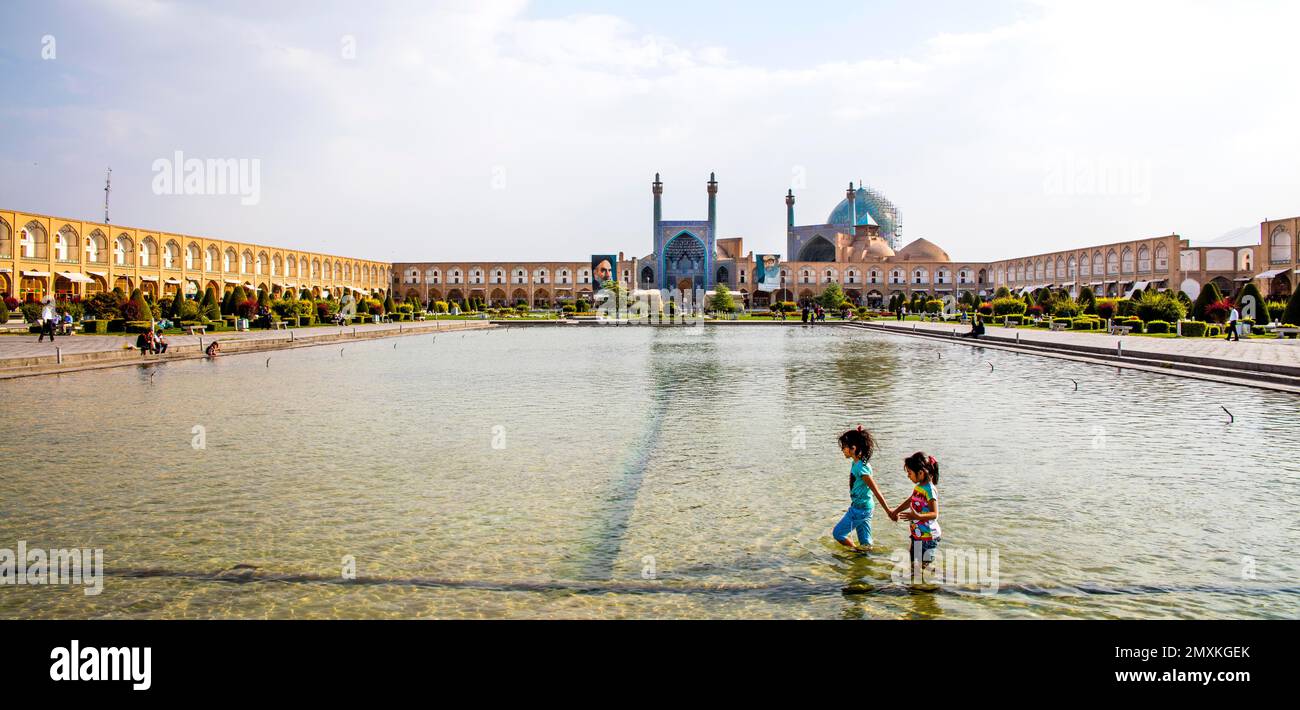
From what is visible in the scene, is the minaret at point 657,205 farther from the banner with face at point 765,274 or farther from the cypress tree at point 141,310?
the cypress tree at point 141,310

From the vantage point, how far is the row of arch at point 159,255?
114ft

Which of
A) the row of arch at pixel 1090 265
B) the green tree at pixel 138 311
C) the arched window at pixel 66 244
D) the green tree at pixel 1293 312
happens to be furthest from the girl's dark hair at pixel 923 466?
the row of arch at pixel 1090 265

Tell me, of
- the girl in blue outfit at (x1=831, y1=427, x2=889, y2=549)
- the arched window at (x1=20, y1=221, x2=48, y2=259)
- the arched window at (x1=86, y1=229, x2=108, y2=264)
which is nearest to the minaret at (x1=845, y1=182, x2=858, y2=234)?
the arched window at (x1=86, y1=229, x2=108, y2=264)

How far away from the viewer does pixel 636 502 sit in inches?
183

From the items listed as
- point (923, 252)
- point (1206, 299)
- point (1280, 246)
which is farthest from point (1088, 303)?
point (923, 252)

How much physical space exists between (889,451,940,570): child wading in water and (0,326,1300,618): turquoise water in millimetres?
155

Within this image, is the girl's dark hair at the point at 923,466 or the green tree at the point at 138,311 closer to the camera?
the girl's dark hair at the point at 923,466

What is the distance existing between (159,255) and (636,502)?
45156mm

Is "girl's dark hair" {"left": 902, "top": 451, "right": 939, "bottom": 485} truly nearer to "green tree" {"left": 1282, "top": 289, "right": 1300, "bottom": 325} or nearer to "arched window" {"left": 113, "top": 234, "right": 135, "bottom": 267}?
"green tree" {"left": 1282, "top": 289, "right": 1300, "bottom": 325}

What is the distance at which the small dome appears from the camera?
73062 millimetres

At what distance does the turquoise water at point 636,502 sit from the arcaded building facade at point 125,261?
30023 mm

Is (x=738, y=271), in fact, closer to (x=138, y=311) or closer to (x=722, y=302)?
(x=722, y=302)
